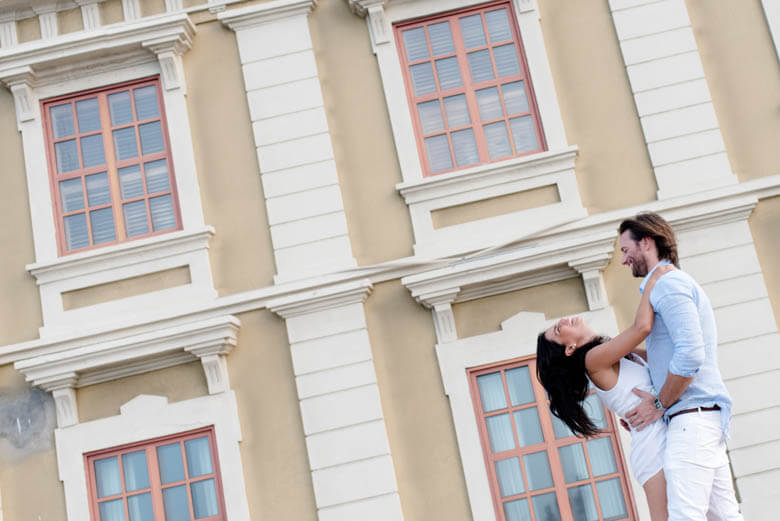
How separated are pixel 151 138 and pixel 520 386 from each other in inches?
170

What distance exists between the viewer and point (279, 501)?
8.93 meters

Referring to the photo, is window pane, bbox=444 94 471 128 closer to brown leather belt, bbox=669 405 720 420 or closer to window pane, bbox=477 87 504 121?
window pane, bbox=477 87 504 121

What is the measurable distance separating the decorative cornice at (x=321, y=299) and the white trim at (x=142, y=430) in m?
0.91

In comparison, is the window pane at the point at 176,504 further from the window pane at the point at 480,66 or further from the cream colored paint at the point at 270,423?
the window pane at the point at 480,66

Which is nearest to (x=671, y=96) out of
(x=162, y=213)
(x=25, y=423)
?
(x=162, y=213)

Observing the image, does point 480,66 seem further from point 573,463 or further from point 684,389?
point 684,389

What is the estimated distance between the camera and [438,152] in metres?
9.70

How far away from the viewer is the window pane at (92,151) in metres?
9.96

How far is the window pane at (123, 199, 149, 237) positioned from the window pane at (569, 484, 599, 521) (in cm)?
470

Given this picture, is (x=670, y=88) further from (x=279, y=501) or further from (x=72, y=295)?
(x=72, y=295)

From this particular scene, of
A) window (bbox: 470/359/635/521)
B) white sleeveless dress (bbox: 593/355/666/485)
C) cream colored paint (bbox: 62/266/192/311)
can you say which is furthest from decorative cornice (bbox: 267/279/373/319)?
white sleeveless dress (bbox: 593/355/666/485)

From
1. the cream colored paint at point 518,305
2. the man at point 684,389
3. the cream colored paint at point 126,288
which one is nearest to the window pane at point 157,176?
the cream colored paint at point 126,288

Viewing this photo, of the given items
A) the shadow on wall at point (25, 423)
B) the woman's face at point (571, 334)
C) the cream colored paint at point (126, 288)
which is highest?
the cream colored paint at point (126, 288)

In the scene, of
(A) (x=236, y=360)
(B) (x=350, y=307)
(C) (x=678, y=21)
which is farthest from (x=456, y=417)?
(C) (x=678, y=21)
